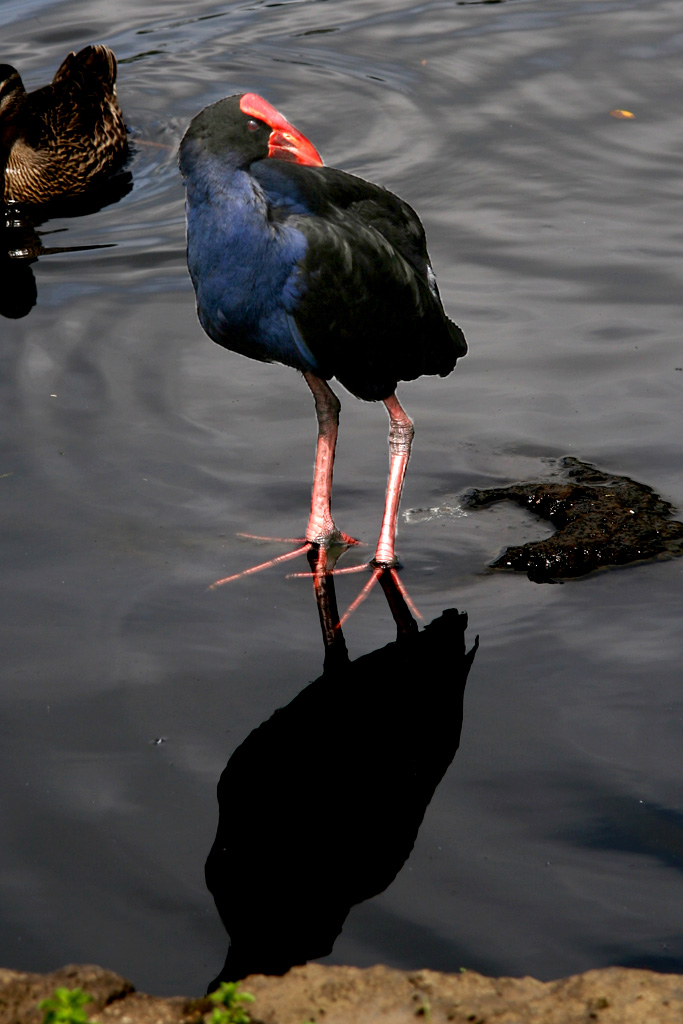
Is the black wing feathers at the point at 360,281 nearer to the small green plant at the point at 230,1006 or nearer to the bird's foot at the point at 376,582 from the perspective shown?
the bird's foot at the point at 376,582

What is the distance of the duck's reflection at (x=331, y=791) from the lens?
322 cm

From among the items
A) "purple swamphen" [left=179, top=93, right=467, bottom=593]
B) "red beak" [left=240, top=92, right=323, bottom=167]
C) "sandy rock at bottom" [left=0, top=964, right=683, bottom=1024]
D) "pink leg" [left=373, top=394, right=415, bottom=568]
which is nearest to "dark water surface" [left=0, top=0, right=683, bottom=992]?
"pink leg" [left=373, top=394, right=415, bottom=568]

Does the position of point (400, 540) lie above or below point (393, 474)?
below

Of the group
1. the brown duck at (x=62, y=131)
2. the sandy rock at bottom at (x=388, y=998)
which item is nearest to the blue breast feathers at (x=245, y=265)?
the sandy rock at bottom at (x=388, y=998)

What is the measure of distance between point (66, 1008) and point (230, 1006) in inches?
14.5

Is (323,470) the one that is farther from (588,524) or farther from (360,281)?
(588,524)

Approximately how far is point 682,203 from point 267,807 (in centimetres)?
558

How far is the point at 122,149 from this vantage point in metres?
8.79

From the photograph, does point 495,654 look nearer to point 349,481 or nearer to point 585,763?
point 585,763

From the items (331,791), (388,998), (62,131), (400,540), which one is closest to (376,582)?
(400,540)

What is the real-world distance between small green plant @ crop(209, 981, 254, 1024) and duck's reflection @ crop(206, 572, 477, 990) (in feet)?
1.38

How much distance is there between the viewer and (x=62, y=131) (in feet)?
27.8

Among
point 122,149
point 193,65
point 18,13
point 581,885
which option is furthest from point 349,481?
point 18,13

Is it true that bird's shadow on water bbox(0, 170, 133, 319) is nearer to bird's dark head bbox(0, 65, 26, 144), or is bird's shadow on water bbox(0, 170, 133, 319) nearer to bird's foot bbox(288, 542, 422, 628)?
bird's dark head bbox(0, 65, 26, 144)
